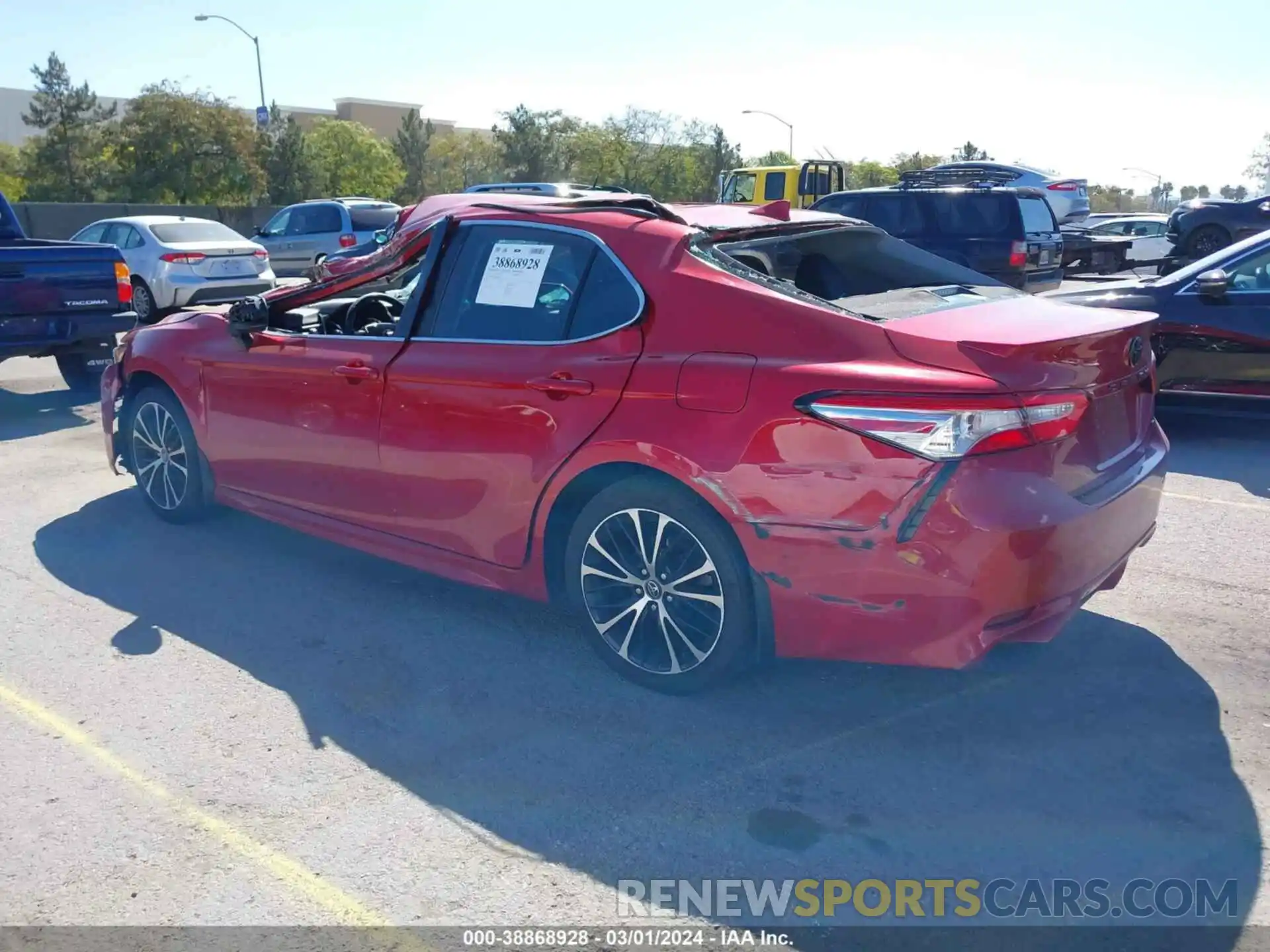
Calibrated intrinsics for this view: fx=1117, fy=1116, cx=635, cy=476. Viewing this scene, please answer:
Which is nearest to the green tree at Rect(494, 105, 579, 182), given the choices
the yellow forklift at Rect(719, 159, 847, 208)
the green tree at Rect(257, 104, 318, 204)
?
→ the green tree at Rect(257, 104, 318, 204)

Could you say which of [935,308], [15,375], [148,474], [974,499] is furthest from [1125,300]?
[15,375]

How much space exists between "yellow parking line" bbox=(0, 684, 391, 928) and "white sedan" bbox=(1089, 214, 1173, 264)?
25100 mm

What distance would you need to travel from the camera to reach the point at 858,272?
4.64 m

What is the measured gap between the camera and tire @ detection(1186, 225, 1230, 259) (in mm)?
19266

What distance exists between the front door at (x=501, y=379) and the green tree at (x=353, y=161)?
4613 cm

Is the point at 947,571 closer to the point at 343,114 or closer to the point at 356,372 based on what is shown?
the point at 356,372

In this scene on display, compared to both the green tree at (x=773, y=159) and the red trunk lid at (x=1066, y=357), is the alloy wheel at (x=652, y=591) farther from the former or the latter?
the green tree at (x=773, y=159)

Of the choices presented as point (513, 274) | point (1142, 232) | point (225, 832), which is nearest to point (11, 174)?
point (1142, 232)

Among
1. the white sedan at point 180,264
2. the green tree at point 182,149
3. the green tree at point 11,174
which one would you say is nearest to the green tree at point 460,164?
the green tree at point 182,149

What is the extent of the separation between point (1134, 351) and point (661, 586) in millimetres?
1971

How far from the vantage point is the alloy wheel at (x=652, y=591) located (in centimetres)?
393

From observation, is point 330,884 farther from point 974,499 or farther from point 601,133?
point 601,133

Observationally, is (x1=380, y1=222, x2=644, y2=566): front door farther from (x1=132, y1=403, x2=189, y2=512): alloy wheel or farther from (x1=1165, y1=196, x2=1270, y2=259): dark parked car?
(x1=1165, y1=196, x2=1270, y2=259): dark parked car

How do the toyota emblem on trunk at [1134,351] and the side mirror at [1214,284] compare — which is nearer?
the toyota emblem on trunk at [1134,351]
